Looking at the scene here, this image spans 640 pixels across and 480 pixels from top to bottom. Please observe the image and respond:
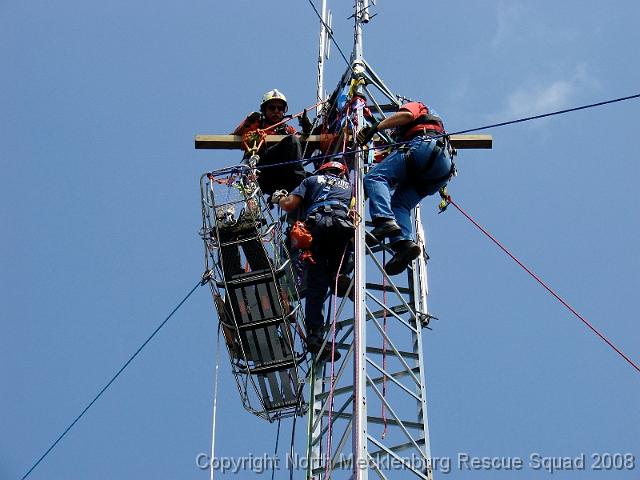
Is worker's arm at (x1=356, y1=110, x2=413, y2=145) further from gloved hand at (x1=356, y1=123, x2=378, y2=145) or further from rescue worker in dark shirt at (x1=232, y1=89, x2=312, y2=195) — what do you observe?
rescue worker in dark shirt at (x1=232, y1=89, x2=312, y2=195)

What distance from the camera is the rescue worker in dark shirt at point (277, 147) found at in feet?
44.5

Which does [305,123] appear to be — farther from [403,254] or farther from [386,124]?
[403,254]

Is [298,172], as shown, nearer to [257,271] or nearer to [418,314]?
[257,271]

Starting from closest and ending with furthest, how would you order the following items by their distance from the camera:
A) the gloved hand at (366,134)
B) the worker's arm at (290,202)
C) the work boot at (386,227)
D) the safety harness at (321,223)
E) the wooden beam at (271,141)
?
the work boot at (386,227)
the safety harness at (321,223)
the gloved hand at (366,134)
the worker's arm at (290,202)
the wooden beam at (271,141)

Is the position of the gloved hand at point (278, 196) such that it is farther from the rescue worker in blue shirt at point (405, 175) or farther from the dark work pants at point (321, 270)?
the rescue worker in blue shirt at point (405, 175)

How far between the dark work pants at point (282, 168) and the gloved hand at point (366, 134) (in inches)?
57.2

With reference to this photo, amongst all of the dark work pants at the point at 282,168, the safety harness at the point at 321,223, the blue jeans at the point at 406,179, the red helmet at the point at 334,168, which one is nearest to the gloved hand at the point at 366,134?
the blue jeans at the point at 406,179

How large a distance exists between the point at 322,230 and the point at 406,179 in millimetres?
1209

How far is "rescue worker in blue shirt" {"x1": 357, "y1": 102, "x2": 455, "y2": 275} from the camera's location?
11481 millimetres

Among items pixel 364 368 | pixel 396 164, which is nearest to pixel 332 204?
pixel 396 164

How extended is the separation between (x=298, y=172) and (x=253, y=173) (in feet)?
4.38

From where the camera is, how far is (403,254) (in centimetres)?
1145

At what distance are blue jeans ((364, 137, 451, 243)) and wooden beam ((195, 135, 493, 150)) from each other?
4.18ft

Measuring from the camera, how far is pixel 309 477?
10164 millimetres
